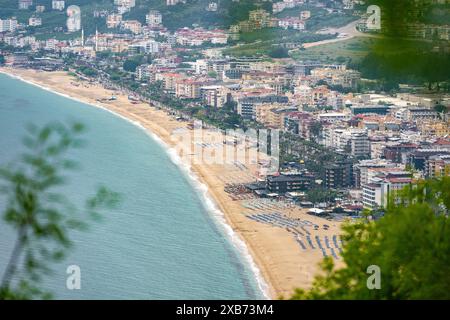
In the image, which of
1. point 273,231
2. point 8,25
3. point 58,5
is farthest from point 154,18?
point 273,231

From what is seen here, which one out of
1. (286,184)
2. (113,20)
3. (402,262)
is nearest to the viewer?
(402,262)

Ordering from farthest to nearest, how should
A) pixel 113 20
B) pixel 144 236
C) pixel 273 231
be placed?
1. pixel 113 20
2. pixel 273 231
3. pixel 144 236

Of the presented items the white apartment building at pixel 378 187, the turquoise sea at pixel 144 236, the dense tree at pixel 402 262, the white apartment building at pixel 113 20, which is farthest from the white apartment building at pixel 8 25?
the dense tree at pixel 402 262

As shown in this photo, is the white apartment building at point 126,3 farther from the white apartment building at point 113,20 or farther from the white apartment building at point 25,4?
the white apartment building at point 25,4

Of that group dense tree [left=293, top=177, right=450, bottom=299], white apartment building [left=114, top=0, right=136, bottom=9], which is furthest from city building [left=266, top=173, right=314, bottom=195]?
white apartment building [left=114, top=0, right=136, bottom=9]

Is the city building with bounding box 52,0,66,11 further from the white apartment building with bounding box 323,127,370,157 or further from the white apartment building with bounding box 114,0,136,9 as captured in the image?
the white apartment building with bounding box 323,127,370,157

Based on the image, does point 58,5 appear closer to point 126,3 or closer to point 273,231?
point 126,3

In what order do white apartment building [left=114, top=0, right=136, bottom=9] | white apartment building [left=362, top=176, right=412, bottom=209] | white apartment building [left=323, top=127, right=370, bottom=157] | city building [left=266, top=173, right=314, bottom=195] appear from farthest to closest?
white apartment building [left=114, top=0, right=136, bottom=9] → white apartment building [left=323, top=127, right=370, bottom=157] → city building [left=266, top=173, right=314, bottom=195] → white apartment building [left=362, top=176, right=412, bottom=209]
